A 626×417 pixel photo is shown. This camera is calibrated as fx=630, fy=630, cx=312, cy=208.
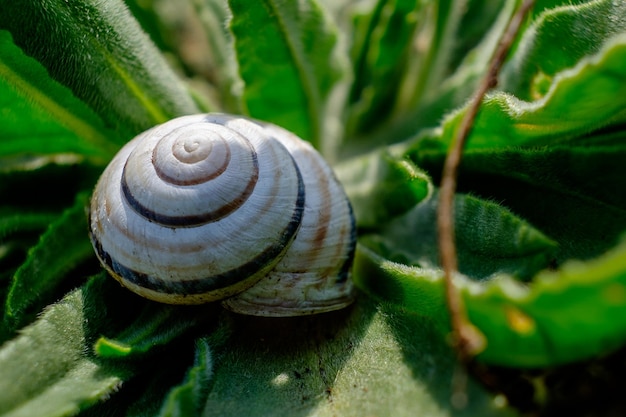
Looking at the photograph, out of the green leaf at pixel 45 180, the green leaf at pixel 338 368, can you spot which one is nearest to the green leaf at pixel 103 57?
the green leaf at pixel 45 180

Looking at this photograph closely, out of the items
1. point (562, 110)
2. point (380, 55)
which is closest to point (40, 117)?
point (380, 55)

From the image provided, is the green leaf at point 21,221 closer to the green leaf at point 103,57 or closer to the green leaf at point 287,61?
the green leaf at point 103,57

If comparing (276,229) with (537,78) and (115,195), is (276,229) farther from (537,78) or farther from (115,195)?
(537,78)

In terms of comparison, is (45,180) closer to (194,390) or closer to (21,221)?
(21,221)

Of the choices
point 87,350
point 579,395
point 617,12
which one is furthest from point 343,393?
point 617,12

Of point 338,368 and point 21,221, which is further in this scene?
point 21,221

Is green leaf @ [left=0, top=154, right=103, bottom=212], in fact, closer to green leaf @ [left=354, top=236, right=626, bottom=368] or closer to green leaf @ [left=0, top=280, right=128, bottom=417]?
green leaf @ [left=0, top=280, right=128, bottom=417]

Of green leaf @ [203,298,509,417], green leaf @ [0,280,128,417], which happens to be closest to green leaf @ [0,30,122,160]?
green leaf @ [0,280,128,417]

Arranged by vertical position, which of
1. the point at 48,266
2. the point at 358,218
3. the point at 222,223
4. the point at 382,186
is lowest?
the point at 358,218
